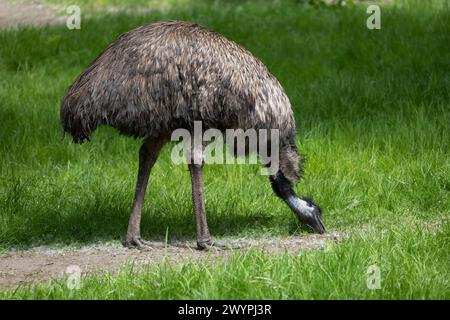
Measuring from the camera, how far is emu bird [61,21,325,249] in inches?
233

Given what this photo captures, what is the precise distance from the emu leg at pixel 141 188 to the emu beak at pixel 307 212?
89 cm

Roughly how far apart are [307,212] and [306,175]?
1123mm

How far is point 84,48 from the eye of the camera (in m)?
11.0

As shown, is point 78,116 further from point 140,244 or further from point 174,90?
point 140,244

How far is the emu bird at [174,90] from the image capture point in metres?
5.91

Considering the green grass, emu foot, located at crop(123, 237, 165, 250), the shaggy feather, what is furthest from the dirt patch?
the shaggy feather

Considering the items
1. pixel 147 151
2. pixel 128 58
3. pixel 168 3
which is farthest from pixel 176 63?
pixel 168 3

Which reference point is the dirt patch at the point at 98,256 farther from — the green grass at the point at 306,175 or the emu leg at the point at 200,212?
the green grass at the point at 306,175

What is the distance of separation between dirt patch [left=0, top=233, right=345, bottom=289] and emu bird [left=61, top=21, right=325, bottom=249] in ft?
0.95

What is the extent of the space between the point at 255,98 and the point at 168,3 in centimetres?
788

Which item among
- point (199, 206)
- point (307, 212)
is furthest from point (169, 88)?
point (307, 212)

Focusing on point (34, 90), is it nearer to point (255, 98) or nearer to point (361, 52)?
point (361, 52)

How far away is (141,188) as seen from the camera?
21.3 ft

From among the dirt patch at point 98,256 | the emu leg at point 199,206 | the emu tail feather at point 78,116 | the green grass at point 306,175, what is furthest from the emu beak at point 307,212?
the emu tail feather at point 78,116
